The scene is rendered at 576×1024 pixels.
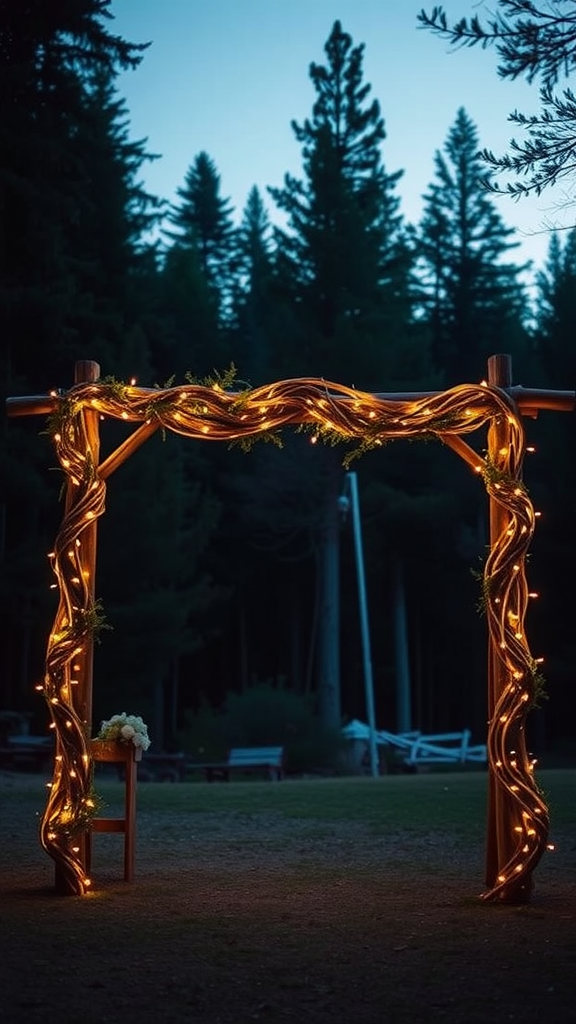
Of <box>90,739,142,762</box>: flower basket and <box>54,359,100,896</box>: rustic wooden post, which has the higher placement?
<box>54,359,100,896</box>: rustic wooden post

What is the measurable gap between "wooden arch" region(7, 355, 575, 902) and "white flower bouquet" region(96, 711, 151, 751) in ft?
1.01

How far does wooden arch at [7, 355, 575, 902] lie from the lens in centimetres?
702

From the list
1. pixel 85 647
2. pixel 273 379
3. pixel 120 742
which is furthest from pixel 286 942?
pixel 273 379

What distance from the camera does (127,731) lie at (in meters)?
7.70

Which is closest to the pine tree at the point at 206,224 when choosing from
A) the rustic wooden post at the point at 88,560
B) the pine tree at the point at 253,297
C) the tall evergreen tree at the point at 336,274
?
the pine tree at the point at 253,297

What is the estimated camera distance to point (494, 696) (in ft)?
23.6

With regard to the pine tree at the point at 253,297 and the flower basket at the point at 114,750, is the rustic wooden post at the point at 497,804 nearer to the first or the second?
the flower basket at the point at 114,750

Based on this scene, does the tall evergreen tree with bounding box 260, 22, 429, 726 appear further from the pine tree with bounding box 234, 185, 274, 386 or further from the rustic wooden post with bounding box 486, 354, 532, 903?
the rustic wooden post with bounding box 486, 354, 532, 903

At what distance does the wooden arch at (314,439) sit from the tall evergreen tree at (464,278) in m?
33.1

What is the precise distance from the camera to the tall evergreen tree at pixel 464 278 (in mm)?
40812

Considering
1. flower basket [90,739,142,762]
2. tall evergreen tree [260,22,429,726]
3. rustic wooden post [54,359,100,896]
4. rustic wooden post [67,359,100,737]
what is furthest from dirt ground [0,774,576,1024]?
tall evergreen tree [260,22,429,726]

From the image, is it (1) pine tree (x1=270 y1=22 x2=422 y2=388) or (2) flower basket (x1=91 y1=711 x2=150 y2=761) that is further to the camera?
(1) pine tree (x1=270 y1=22 x2=422 y2=388)

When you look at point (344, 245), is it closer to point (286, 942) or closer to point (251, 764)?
point (251, 764)

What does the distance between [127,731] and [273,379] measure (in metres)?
26.0
